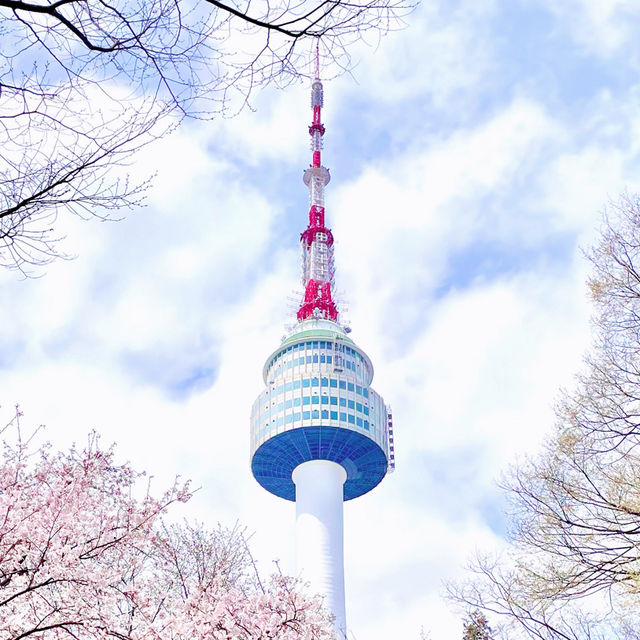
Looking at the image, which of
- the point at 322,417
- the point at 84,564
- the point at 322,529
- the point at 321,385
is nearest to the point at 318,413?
the point at 322,417

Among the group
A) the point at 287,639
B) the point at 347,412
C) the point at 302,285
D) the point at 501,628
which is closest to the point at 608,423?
the point at 501,628

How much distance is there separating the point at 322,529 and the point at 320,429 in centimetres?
758

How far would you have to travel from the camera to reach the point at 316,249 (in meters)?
68.2

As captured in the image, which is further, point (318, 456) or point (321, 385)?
point (318, 456)

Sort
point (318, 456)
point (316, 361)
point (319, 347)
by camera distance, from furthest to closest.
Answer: point (319, 347) → point (316, 361) → point (318, 456)

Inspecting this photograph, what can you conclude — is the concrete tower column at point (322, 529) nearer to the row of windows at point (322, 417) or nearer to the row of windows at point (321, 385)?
the row of windows at point (322, 417)

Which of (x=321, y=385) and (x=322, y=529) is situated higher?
(x=321, y=385)

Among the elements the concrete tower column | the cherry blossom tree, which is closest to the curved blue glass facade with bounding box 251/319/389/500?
the concrete tower column

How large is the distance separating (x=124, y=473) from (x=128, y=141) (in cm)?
583

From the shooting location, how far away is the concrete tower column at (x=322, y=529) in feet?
181

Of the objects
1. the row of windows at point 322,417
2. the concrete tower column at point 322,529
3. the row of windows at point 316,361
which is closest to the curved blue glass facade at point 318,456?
the row of windows at point 322,417

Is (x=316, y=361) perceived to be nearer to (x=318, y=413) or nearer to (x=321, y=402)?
(x=321, y=402)

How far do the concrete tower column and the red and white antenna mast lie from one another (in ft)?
45.2

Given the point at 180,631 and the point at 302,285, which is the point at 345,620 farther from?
the point at 180,631
